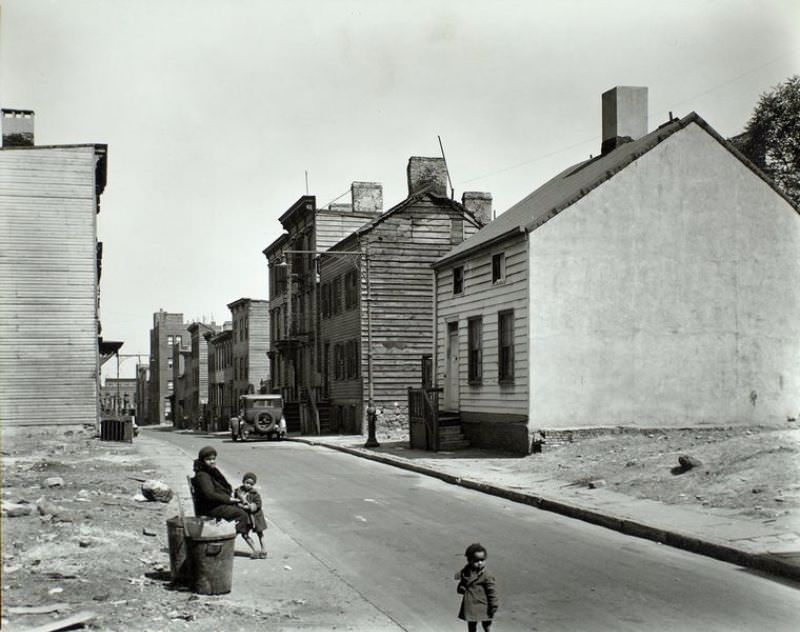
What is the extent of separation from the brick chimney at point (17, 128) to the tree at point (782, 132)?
1112 inches

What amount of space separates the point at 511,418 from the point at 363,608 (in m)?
15.1

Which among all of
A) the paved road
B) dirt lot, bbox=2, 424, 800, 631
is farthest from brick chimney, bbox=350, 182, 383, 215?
the paved road

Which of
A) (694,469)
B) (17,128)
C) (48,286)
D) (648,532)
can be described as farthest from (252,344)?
(648,532)

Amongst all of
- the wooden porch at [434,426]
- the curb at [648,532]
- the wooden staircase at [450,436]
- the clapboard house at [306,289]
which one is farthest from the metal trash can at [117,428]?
the curb at [648,532]

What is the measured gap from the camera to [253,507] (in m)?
10.2

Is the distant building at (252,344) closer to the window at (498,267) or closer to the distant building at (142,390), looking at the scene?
A: the window at (498,267)

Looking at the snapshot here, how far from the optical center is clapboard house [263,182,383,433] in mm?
42875

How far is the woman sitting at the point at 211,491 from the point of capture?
9039 mm

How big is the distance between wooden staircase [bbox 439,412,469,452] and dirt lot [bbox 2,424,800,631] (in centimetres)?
118

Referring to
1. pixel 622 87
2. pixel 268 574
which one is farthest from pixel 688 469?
pixel 622 87

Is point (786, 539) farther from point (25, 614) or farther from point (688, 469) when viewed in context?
point (25, 614)

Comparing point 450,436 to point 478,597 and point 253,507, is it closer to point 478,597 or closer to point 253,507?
point 253,507

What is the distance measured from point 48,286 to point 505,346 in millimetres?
16662

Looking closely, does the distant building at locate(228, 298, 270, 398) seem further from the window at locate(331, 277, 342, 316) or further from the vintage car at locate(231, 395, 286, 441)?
the vintage car at locate(231, 395, 286, 441)
